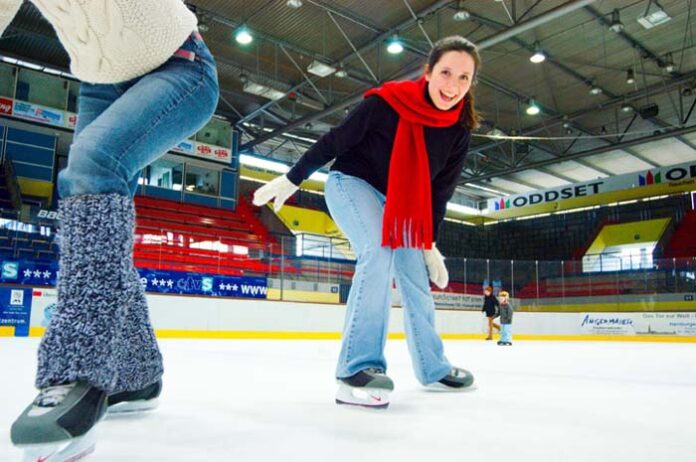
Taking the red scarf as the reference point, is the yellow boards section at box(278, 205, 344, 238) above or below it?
above

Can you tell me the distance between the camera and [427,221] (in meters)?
1.91

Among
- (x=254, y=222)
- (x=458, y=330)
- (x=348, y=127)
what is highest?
(x=254, y=222)

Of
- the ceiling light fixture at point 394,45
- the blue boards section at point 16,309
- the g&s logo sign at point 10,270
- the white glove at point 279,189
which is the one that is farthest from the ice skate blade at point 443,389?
the ceiling light fixture at point 394,45

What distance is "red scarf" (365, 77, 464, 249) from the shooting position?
1.84 m

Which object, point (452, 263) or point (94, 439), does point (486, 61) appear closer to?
point (452, 263)

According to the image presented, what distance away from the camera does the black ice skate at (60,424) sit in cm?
91

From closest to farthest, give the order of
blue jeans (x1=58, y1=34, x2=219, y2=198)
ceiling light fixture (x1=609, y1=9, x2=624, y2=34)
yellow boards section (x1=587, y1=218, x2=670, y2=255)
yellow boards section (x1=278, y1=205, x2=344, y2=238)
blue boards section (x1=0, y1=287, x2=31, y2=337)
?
blue jeans (x1=58, y1=34, x2=219, y2=198) < blue boards section (x1=0, y1=287, x2=31, y2=337) < ceiling light fixture (x1=609, y1=9, x2=624, y2=34) < yellow boards section (x1=587, y1=218, x2=670, y2=255) < yellow boards section (x1=278, y1=205, x2=344, y2=238)

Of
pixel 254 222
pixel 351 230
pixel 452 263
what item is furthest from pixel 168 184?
pixel 351 230

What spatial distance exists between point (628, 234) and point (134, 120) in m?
22.3

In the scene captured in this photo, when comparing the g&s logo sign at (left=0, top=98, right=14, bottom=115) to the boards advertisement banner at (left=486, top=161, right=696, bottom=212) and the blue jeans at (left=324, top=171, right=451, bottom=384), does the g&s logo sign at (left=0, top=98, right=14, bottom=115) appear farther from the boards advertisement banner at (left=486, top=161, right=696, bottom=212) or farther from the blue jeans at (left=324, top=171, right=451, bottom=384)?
the boards advertisement banner at (left=486, top=161, right=696, bottom=212)

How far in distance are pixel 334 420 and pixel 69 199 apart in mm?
814

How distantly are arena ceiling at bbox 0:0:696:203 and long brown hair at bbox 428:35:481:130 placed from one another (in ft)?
27.0

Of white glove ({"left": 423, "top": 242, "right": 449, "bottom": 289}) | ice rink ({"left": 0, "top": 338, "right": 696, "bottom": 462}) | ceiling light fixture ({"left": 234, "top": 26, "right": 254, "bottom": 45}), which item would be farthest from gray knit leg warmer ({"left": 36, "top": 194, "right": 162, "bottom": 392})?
ceiling light fixture ({"left": 234, "top": 26, "right": 254, "bottom": 45})

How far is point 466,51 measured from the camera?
1921mm
